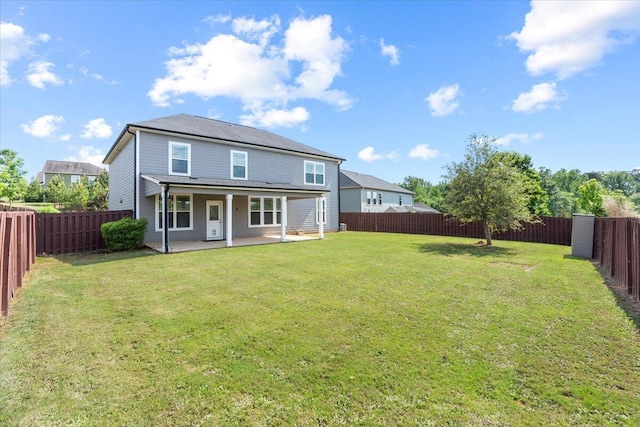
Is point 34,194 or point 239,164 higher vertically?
point 239,164

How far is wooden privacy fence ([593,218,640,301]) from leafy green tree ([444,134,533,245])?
3545 millimetres

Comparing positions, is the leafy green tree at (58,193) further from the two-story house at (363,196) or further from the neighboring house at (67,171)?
the two-story house at (363,196)

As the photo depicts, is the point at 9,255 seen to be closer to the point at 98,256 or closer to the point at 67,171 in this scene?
the point at 98,256

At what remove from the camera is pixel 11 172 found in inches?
1117

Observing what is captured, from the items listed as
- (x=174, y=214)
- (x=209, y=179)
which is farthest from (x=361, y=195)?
(x=174, y=214)

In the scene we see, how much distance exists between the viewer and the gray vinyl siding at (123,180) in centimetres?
1352

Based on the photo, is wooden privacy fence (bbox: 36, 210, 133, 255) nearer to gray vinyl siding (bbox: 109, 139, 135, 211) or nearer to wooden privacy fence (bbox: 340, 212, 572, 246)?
gray vinyl siding (bbox: 109, 139, 135, 211)

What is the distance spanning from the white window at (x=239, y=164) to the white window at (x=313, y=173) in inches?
175

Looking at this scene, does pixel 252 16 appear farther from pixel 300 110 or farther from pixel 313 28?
pixel 300 110

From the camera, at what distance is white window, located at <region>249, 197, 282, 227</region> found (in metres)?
16.6

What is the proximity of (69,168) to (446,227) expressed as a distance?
61379 millimetres

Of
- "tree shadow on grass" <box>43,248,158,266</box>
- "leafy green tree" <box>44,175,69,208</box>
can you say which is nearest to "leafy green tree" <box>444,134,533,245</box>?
"tree shadow on grass" <box>43,248,158,266</box>

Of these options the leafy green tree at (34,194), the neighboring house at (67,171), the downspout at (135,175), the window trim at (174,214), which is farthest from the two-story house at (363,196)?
the neighboring house at (67,171)

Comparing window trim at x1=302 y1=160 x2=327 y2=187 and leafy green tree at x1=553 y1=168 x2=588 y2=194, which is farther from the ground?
leafy green tree at x1=553 y1=168 x2=588 y2=194
